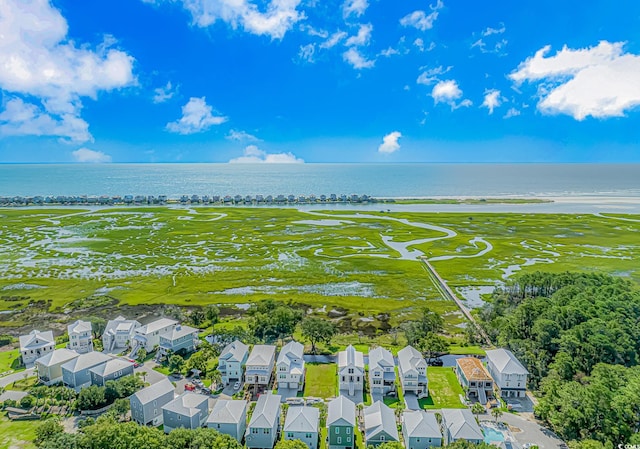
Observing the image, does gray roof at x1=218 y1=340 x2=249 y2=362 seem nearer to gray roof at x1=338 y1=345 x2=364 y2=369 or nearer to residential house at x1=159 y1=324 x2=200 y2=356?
residential house at x1=159 y1=324 x2=200 y2=356

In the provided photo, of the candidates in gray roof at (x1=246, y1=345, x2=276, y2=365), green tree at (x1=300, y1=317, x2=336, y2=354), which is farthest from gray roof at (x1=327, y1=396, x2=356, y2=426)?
green tree at (x1=300, y1=317, x2=336, y2=354)

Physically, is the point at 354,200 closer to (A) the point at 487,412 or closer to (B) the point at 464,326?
(B) the point at 464,326

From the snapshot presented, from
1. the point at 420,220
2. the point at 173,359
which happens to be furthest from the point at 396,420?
the point at 420,220

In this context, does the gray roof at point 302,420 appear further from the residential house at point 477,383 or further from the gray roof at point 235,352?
the residential house at point 477,383

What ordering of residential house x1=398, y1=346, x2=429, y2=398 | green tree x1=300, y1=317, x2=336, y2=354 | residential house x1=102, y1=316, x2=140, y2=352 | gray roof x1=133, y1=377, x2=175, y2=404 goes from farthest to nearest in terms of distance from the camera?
residential house x1=102, y1=316, x2=140, y2=352 < green tree x1=300, y1=317, x2=336, y2=354 < residential house x1=398, y1=346, x2=429, y2=398 < gray roof x1=133, y1=377, x2=175, y2=404

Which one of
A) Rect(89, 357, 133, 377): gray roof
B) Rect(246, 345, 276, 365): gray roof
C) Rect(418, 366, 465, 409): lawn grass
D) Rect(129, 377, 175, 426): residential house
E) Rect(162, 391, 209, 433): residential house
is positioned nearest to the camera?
Rect(162, 391, 209, 433): residential house

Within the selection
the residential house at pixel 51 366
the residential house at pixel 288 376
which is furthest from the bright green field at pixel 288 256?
the residential house at pixel 51 366

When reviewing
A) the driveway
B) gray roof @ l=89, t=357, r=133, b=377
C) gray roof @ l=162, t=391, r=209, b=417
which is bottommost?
the driveway
